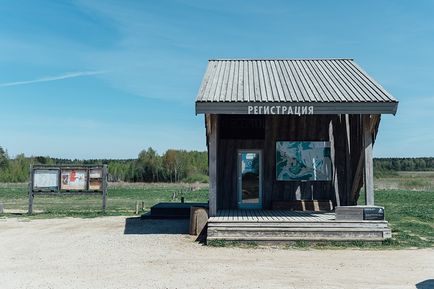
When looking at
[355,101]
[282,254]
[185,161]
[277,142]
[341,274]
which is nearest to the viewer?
[341,274]

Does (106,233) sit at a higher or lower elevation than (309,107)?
lower

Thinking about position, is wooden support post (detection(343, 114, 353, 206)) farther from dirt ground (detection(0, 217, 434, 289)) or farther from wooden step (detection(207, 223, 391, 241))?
dirt ground (detection(0, 217, 434, 289))

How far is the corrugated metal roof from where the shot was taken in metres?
12.2

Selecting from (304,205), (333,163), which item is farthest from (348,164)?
(304,205)

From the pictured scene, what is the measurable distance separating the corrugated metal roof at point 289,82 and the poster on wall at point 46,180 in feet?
29.8

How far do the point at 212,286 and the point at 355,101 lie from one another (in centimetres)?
691

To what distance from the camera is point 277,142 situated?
15.5 meters

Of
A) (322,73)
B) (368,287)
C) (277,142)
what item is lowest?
(368,287)

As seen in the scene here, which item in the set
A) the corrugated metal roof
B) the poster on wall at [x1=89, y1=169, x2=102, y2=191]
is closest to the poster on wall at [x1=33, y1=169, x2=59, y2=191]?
the poster on wall at [x1=89, y1=169, x2=102, y2=191]

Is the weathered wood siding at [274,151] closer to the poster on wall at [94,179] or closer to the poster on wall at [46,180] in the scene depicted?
the poster on wall at [94,179]

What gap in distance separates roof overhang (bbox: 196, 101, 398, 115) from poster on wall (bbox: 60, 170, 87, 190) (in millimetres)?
10824

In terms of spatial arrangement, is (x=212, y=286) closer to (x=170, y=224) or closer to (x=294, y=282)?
(x=294, y=282)

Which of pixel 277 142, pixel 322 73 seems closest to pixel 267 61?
pixel 322 73

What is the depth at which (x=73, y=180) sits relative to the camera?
2041cm
